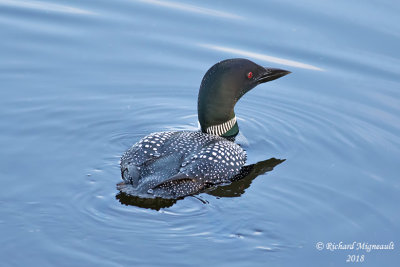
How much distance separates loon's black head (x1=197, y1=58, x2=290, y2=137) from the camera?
259 inches

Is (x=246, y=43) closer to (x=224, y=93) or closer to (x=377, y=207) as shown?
(x=224, y=93)

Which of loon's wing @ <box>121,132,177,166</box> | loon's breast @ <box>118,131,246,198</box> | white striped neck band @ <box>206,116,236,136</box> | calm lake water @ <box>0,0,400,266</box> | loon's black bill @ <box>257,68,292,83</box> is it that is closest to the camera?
calm lake water @ <box>0,0,400,266</box>

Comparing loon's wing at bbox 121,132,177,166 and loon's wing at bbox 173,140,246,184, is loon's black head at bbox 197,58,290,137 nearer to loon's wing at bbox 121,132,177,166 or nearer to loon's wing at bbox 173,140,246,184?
loon's wing at bbox 173,140,246,184

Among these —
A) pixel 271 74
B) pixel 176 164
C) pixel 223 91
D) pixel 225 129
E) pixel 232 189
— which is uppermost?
pixel 271 74

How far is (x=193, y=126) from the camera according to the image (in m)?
7.06

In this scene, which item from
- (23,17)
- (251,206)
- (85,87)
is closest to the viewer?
(251,206)

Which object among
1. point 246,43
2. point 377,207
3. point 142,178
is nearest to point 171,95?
point 246,43

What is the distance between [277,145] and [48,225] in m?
2.37

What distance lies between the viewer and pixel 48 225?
516 cm

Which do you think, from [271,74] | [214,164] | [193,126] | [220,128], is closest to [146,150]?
[214,164]

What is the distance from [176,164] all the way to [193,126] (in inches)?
50.1

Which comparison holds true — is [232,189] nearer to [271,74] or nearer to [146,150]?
[146,150]

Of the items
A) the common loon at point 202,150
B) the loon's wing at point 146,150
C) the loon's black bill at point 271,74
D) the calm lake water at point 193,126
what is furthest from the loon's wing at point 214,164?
the loon's black bill at point 271,74

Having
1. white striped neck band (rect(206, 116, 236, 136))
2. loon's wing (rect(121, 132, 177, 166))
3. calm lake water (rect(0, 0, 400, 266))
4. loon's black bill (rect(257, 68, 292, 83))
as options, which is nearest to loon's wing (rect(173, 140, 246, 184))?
calm lake water (rect(0, 0, 400, 266))
